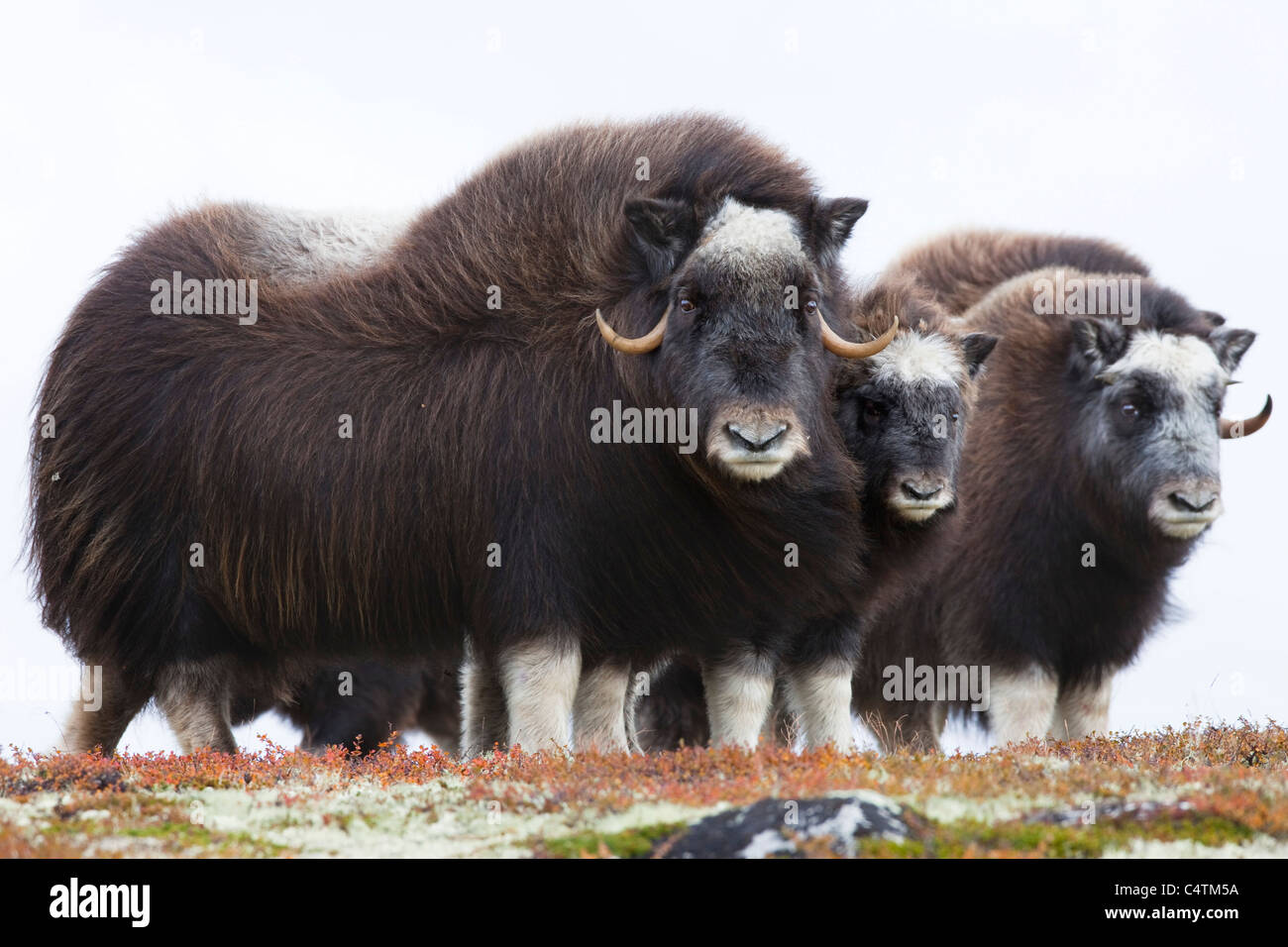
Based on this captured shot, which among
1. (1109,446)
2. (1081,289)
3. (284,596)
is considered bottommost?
(284,596)

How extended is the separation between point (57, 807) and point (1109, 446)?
4757mm

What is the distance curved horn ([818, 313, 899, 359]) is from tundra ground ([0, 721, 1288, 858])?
1.41 metres

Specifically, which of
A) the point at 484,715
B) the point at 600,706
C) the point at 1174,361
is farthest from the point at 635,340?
the point at 1174,361

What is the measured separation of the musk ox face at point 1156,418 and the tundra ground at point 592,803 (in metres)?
1.94

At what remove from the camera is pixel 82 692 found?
636 centimetres

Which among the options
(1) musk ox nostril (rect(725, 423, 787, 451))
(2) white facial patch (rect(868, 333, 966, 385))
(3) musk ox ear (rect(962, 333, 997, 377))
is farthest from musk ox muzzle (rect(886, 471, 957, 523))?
(1) musk ox nostril (rect(725, 423, 787, 451))

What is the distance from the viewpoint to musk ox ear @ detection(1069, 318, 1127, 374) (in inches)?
286

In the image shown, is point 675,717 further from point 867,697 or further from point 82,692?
point 82,692

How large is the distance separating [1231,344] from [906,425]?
224 cm

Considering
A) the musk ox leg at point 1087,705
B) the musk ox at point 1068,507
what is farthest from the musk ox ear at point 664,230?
the musk ox leg at point 1087,705

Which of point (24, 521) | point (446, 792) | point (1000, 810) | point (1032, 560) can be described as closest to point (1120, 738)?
point (1032, 560)

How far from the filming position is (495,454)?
217 inches

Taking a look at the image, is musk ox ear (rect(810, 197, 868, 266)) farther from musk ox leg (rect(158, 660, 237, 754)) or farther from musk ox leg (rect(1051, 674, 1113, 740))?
musk ox leg (rect(1051, 674, 1113, 740))

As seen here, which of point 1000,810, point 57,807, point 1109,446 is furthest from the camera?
point 1109,446
